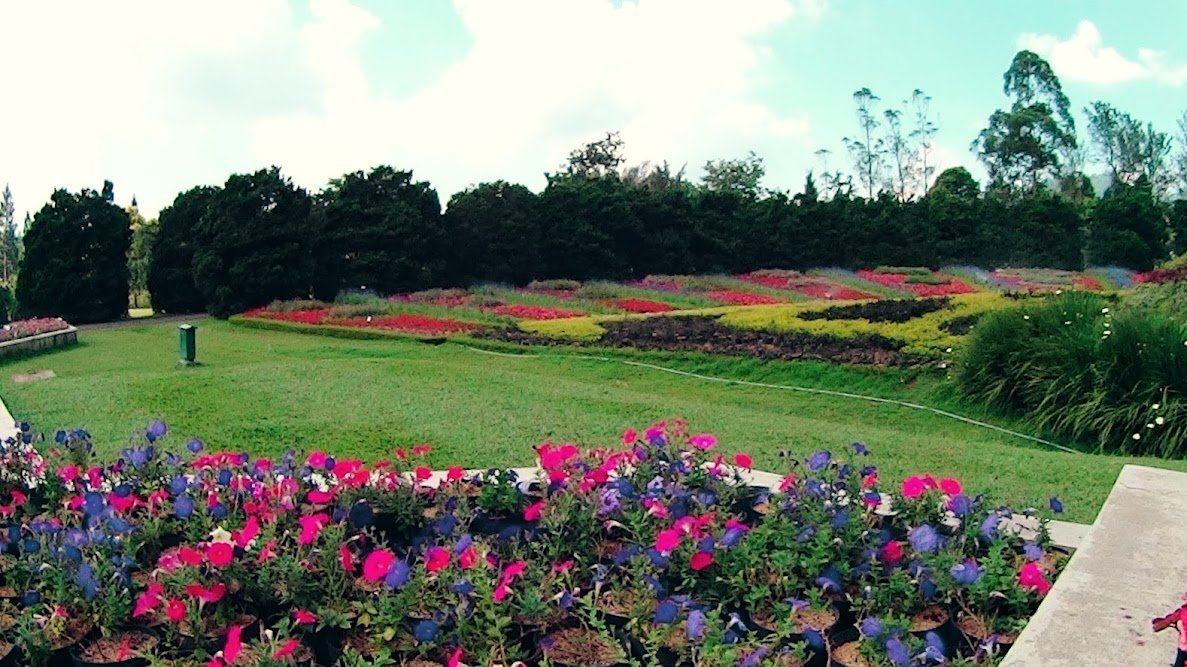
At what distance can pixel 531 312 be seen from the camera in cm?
1465

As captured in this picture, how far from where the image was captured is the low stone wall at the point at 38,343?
1059 cm

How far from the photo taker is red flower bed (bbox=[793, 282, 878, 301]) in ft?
61.3

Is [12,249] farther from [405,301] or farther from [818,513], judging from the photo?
[818,513]

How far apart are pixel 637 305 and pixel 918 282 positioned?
26.7ft

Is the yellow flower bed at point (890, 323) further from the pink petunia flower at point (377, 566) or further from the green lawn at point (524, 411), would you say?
the pink petunia flower at point (377, 566)

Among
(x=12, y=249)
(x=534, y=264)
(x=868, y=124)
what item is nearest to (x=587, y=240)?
(x=534, y=264)

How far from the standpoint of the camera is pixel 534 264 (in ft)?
63.3

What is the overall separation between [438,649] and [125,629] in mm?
857

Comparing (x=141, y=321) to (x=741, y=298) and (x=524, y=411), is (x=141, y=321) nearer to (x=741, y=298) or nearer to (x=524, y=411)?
(x=741, y=298)

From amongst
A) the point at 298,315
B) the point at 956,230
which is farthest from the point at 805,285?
the point at 298,315

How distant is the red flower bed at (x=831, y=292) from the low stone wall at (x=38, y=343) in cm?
1256

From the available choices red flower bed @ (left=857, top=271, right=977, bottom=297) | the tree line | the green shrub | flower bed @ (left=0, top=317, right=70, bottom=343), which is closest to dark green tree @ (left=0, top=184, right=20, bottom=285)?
the tree line

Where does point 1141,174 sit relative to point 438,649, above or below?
above

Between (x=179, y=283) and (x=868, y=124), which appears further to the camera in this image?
(x=868, y=124)
